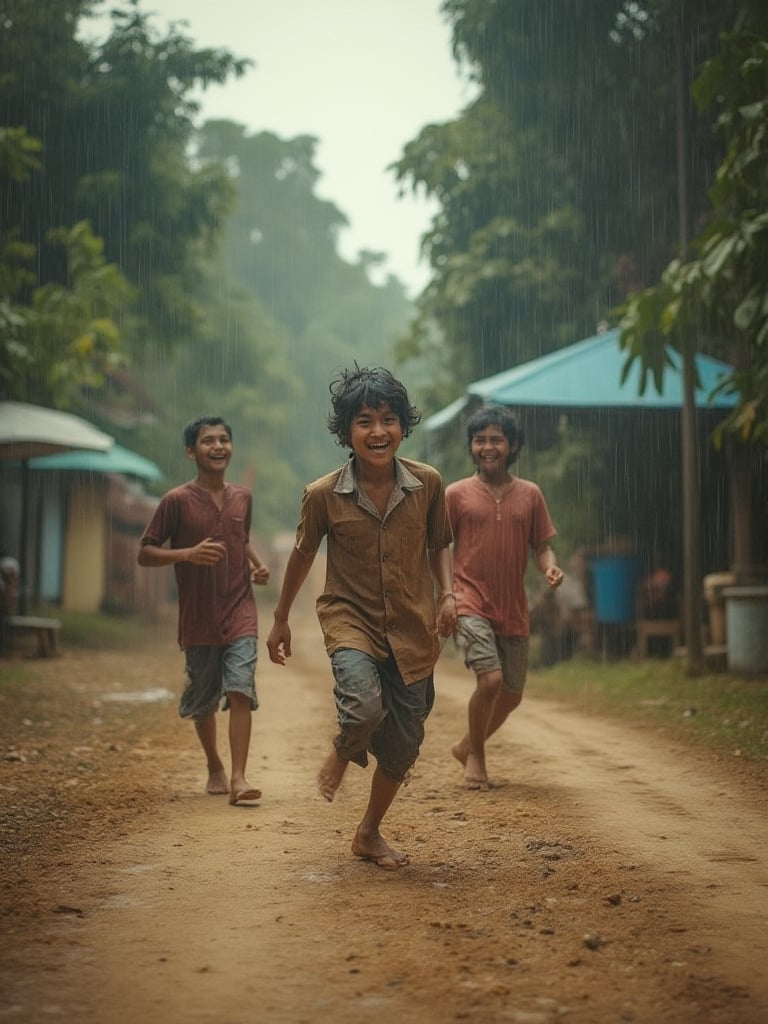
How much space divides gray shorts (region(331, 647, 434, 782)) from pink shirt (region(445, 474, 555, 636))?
1816 mm

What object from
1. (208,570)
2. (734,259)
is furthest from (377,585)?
(734,259)

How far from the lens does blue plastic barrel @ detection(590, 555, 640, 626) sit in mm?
13750

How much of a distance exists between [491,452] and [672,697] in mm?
4800

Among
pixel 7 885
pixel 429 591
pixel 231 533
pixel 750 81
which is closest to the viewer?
pixel 7 885

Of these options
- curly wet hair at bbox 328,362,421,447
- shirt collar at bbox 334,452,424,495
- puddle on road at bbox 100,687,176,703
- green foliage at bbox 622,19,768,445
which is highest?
green foliage at bbox 622,19,768,445

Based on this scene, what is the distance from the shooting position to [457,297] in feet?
63.5

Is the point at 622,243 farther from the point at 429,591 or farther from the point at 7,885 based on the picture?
the point at 7,885

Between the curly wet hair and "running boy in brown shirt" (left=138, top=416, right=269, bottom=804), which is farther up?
the curly wet hair

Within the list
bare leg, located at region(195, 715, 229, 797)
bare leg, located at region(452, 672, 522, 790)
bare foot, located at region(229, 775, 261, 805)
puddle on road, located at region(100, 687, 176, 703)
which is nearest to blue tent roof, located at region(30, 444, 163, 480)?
puddle on road, located at region(100, 687, 176, 703)

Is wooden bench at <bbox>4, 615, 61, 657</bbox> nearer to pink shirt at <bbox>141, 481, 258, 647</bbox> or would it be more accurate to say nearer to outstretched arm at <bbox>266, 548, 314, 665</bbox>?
pink shirt at <bbox>141, 481, 258, 647</bbox>

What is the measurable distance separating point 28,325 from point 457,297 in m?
8.23

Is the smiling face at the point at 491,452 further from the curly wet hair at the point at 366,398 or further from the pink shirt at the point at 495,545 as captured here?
the curly wet hair at the point at 366,398

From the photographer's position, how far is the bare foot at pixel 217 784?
6.47 meters

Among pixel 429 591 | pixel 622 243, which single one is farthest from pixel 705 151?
pixel 429 591
